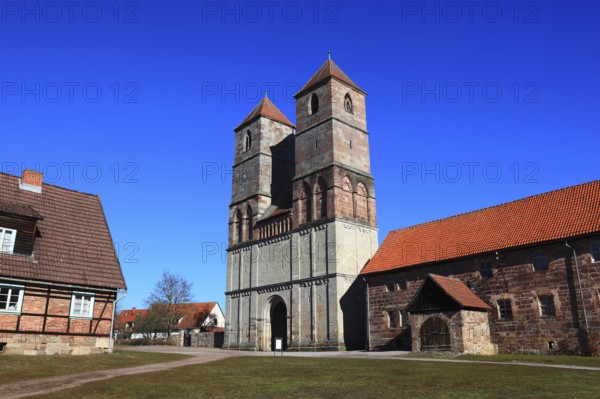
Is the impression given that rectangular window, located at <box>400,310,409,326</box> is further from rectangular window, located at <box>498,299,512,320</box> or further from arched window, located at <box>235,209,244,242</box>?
arched window, located at <box>235,209,244,242</box>

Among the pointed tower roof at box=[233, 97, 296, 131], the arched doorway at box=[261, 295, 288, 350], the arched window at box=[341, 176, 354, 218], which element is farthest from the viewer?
the pointed tower roof at box=[233, 97, 296, 131]

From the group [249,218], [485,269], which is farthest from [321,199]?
[485,269]

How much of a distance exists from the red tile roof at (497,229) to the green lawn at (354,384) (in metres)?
13.5

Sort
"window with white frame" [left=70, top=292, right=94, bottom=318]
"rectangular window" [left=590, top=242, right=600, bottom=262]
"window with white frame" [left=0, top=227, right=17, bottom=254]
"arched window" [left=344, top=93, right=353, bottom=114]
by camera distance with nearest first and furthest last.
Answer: "window with white frame" [left=0, top=227, right=17, bottom=254] < "window with white frame" [left=70, top=292, right=94, bottom=318] < "rectangular window" [left=590, top=242, right=600, bottom=262] < "arched window" [left=344, top=93, right=353, bottom=114]

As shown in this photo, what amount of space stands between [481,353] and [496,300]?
3.47m

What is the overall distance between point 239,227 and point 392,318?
21.5 metres

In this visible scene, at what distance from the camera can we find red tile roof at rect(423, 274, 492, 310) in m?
29.5

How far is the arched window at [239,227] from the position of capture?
172 ft

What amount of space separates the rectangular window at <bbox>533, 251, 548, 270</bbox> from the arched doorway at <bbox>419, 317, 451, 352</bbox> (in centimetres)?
633

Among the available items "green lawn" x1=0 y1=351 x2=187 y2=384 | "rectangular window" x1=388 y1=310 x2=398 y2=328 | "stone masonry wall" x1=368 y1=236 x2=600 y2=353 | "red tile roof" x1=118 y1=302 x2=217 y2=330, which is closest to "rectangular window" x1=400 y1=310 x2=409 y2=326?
"rectangular window" x1=388 y1=310 x2=398 y2=328

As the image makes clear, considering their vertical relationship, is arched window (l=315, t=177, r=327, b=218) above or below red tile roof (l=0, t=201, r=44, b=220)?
above

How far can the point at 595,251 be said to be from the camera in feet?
89.2

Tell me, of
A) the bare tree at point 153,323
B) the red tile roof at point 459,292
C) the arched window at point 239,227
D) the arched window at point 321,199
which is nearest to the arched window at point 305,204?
the arched window at point 321,199

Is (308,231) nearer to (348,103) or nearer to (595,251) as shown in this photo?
(348,103)
